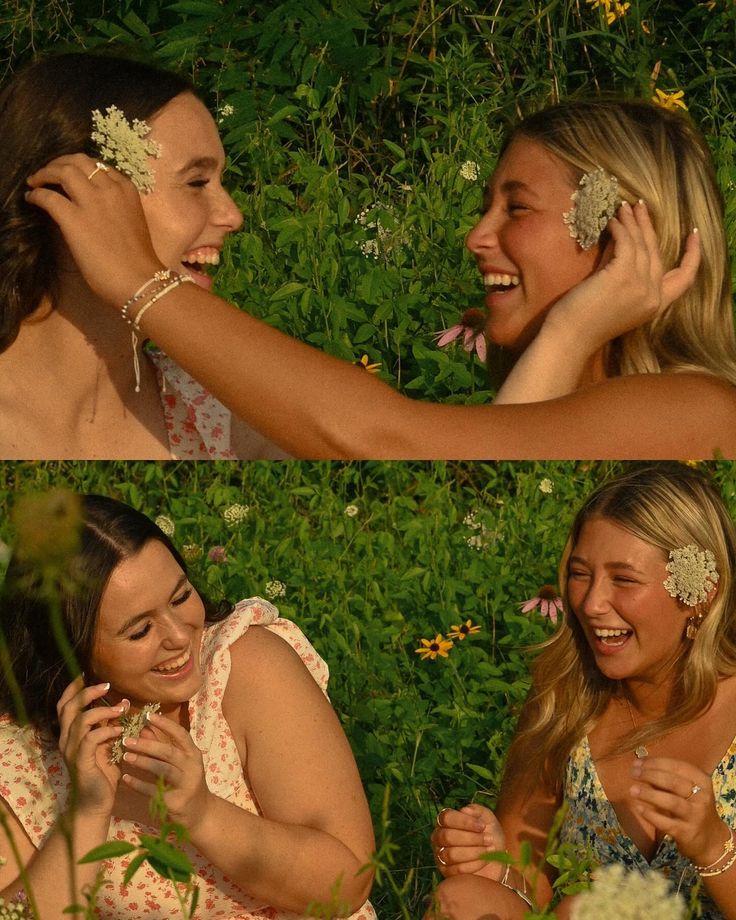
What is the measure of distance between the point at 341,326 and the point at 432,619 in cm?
73

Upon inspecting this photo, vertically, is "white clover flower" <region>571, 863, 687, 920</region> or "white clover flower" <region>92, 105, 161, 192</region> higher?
"white clover flower" <region>92, 105, 161, 192</region>

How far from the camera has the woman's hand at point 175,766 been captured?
75.1 inches

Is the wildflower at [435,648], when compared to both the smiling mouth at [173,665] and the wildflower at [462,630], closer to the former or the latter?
the wildflower at [462,630]

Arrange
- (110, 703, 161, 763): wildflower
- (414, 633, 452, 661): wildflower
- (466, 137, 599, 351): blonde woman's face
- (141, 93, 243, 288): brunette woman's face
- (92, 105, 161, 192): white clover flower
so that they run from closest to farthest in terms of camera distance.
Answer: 1. (110, 703, 161, 763): wildflower
2. (92, 105, 161, 192): white clover flower
3. (141, 93, 243, 288): brunette woman's face
4. (466, 137, 599, 351): blonde woman's face
5. (414, 633, 452, 661): wildflower

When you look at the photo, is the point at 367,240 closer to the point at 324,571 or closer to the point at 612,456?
the point at 324,571

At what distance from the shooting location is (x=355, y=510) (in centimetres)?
365

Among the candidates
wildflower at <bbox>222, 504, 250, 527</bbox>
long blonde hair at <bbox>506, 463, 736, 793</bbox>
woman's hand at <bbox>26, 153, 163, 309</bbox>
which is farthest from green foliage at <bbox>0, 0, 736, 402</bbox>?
woman's hand at <bbox>26, 153, 163, 309</bbox>

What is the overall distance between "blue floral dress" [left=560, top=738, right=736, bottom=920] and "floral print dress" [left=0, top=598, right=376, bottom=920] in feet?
1.39

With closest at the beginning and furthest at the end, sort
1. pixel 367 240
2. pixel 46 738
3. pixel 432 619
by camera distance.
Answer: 1. pixel 46 738
2. pixel 432 619
3. pixel 367 240

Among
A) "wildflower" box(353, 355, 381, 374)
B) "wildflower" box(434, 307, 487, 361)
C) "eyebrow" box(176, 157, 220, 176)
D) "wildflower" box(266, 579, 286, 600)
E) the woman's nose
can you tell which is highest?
"eyebrow" box(176, 157, 220, 176)

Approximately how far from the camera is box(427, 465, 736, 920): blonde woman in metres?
2.46

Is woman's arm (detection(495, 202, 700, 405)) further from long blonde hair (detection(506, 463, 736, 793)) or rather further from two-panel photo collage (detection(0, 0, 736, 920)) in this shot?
long blonde hair (detection(506, 463, 736, 793))

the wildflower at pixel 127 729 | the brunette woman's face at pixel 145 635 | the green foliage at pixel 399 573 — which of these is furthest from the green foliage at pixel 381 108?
the wildflower at pixel 127 729

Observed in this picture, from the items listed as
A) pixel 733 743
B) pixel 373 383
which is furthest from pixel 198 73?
pixel 733 743
